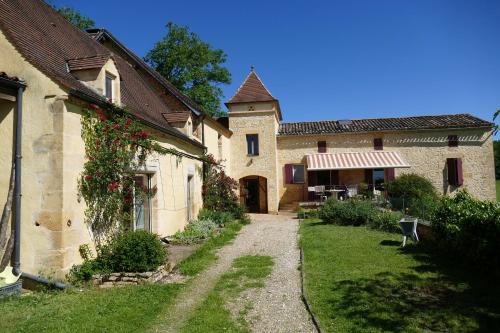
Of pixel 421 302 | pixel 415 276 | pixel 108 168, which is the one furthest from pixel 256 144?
pixel 421 302

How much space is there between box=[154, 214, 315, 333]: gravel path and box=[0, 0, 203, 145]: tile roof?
574 cm

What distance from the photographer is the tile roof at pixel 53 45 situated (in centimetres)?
835

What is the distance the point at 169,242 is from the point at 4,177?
6.35 m

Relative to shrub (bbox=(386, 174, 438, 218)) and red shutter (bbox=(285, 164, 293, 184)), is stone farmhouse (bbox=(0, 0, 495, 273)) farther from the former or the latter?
shrub (bbox=(386, 174, 438, 218))

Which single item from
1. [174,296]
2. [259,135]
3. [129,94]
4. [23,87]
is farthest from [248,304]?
[259,135]

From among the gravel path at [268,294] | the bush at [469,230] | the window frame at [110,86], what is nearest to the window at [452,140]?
the bush at [469,230]

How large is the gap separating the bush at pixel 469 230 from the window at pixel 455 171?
17.6 metres

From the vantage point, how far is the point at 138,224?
12.0 m

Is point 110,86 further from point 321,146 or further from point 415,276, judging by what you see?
point 321,146

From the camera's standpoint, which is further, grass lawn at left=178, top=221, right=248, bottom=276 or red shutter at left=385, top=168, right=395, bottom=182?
red shutter at left=385, top=168, right=395, bottom=182

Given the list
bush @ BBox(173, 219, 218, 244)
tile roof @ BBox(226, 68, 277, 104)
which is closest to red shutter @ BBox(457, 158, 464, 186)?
tile roof @ BBox(226, 68, 277, 104)

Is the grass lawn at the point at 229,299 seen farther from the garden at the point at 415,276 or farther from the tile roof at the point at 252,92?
the tile roof at the point at 252,92

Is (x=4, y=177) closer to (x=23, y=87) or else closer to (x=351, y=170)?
(x=23, y=87)

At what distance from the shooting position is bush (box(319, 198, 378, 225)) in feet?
55.8
